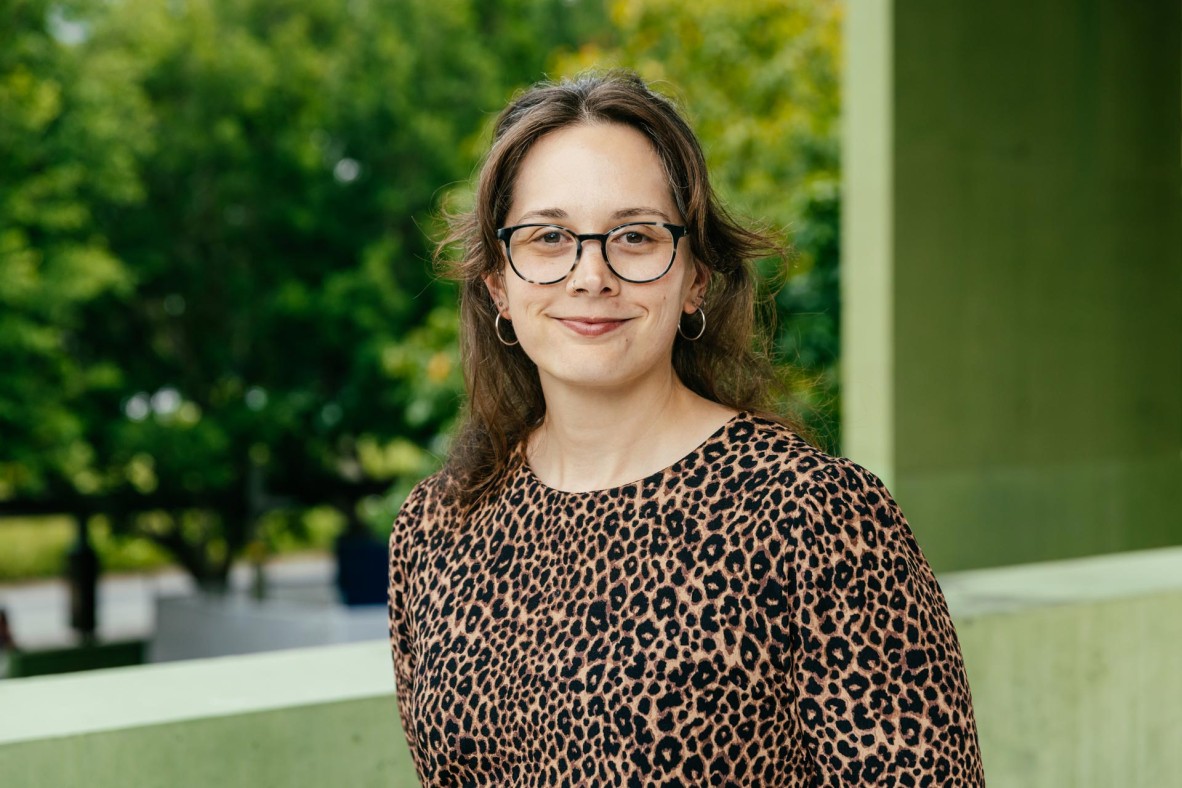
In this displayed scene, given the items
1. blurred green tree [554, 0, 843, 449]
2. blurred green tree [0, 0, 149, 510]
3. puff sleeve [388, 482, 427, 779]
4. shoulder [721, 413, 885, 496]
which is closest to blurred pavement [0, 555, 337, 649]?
blurred green tree [0, 0, 149, 510]

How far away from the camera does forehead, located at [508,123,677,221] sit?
1.72 metres

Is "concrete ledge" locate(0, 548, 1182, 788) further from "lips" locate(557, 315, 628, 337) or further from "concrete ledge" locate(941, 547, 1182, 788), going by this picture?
"lips" locate(557, 315, 628, 337)

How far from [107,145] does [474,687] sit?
1357 centimetres

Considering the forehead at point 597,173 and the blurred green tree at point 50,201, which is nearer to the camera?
the forehead at point 597,173

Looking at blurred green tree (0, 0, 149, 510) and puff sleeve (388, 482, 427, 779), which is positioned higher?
blurred green tree (0, 0, 149, 510)

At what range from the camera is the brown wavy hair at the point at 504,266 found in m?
1.76

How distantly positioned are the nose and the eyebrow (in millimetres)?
41

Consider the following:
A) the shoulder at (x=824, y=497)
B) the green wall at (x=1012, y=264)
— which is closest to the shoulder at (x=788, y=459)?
the shoulder at (x=824, y=497)

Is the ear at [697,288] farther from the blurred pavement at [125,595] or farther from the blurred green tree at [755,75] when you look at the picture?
the blurred pavement at [125,595]

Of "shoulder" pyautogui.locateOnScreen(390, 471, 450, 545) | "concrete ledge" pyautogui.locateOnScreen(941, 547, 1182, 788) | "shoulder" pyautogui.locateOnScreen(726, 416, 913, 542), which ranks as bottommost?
"concrete ledge" pyautogui.locateOnScreen(941, 547, 1182, 788)

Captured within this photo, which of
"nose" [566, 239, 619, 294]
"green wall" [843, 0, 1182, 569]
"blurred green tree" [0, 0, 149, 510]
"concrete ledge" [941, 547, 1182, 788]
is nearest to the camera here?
"nose" [566, 239, 619, 294]

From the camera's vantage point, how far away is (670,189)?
175cm

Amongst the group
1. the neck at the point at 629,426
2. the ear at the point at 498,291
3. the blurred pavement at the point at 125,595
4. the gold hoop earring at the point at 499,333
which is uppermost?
the ear at the point at 498,291

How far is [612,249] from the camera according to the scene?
1729 mm
